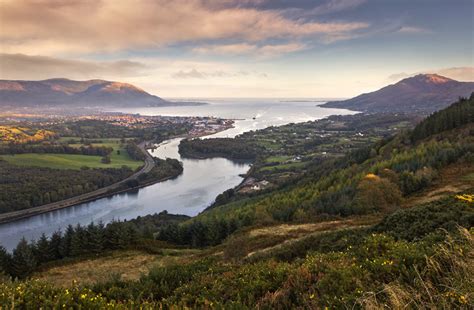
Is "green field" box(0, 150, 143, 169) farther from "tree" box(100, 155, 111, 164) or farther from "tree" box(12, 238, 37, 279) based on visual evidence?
"tree" box(12, 238, 37, 279)

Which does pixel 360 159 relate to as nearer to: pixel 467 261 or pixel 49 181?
pixel 467 261

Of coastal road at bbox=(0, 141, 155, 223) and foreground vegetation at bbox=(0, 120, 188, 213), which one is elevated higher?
Answer: foreground vegetation at bbox=(0, 120, 188, 213)

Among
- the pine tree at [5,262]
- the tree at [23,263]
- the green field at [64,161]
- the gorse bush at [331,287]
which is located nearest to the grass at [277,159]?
the green field at [64,161]

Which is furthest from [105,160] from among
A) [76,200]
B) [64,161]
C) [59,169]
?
[76,200]

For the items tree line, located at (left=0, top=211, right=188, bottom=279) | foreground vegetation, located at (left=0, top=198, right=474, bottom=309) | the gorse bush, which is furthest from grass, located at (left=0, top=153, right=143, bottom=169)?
the gorse bush

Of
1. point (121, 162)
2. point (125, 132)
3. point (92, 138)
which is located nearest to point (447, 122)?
point (121, 162)

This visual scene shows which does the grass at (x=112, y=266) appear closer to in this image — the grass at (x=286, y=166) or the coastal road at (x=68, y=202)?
the coastal road at (x=68, y=202)
